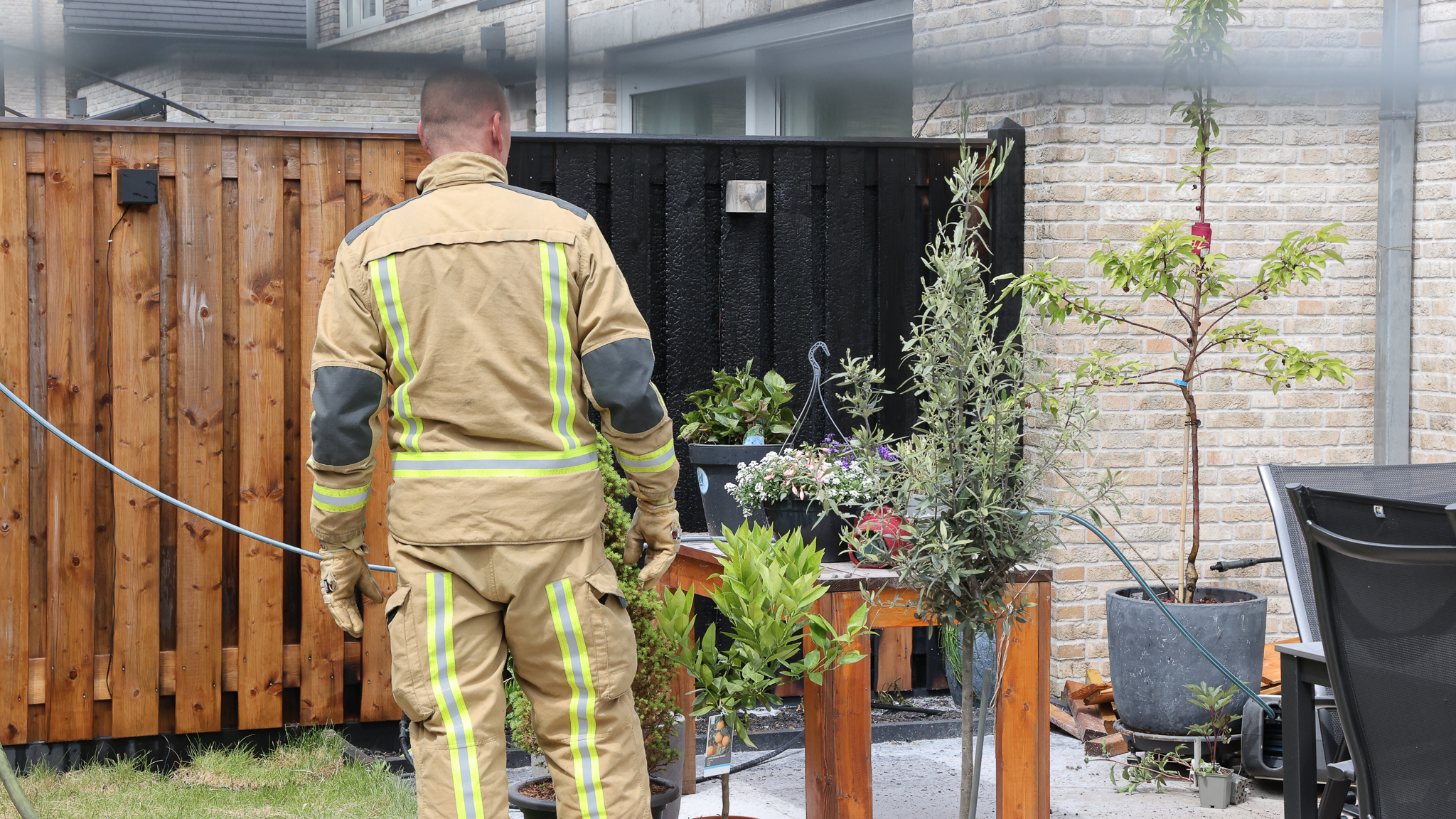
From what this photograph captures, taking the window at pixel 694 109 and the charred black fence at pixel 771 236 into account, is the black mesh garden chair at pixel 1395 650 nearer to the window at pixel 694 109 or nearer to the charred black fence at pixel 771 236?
the charred black fence at pixel 771 236

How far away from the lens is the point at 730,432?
413cm

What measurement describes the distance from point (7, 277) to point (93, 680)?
51.0 inches

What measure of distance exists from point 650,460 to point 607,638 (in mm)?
374

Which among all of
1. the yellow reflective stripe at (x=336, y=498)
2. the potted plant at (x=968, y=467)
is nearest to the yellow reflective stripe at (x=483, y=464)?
the yellow reflective stripe at (x=336, y=498)

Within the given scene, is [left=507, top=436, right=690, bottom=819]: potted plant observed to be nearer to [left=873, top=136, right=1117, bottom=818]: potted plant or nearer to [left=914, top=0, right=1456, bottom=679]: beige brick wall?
[left=873, top=136, right=1117, bottom=818]: potted plant

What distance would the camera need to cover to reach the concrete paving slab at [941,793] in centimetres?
404

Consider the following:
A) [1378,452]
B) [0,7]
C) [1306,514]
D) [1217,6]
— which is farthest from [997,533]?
[1378,452]

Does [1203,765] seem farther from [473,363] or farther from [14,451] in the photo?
[14,451]

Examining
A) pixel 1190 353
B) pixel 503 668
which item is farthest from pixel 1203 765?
pixel 503 668

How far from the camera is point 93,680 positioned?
440cm

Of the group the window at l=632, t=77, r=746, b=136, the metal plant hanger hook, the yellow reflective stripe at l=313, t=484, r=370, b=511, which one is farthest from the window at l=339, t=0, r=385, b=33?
the window at l=632, t=77, r=746, b=136

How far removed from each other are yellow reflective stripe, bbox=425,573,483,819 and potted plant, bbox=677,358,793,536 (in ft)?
4.17

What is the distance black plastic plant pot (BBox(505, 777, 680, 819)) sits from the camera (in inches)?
123

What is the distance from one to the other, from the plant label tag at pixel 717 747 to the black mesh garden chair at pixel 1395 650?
1.40 metres
